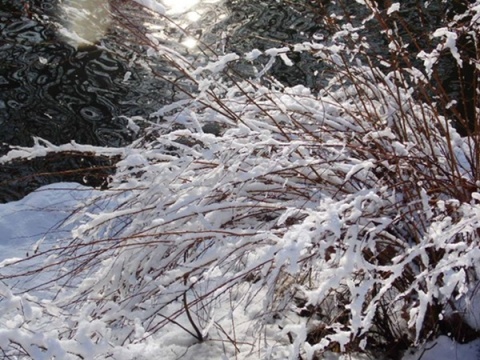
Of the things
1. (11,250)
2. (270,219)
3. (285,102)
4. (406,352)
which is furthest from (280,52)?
(11,250)

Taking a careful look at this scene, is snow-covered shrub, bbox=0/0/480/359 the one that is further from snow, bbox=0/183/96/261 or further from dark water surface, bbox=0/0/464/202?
dark water surface, bbox=0/0/464/202

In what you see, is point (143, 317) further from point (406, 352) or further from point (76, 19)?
point (76, 19)

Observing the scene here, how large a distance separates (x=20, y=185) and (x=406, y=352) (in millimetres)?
3483

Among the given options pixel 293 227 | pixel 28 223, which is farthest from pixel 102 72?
pixel 293 227

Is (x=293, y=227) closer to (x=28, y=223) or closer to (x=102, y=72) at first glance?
(x=28, y=223)

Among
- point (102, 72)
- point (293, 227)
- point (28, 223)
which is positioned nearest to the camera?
point (293, 227)

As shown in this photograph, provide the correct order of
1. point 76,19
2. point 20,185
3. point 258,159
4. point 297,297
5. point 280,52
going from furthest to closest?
point 76,19
point 20,185
point 297,297
point 280,52
point 258,159

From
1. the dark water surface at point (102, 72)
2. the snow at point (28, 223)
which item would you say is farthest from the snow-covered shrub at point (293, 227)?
the dark water surface at point (102, 72)

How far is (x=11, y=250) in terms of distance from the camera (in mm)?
3250

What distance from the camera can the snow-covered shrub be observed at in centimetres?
167

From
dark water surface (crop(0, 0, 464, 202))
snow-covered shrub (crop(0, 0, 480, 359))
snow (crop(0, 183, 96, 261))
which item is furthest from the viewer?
dark water surface (crop(0, 0, 464, 202))

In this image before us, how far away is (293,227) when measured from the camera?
1.66m

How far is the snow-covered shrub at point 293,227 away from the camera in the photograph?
5.47 feet

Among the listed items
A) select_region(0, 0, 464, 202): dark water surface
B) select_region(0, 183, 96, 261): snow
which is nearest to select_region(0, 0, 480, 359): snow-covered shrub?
select_region(0, 183, 96, 261): snow
